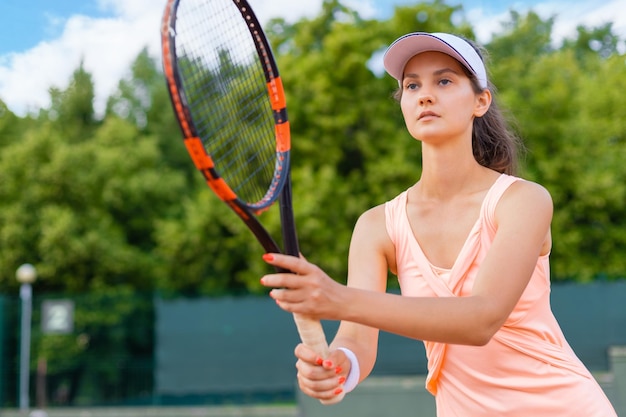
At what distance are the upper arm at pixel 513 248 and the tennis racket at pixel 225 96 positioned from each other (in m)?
Result: 0.38

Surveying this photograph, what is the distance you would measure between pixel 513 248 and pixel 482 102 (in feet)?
1.74

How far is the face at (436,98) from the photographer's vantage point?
6.86 feet

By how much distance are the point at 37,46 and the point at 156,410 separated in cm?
1140

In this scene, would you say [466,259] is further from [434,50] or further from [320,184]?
[320,184]

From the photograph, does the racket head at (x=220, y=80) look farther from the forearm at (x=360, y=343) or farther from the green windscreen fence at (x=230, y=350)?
the green windscreen fence at (x=230, y=350)

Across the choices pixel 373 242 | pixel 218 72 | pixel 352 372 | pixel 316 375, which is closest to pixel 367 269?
pixel 373 242

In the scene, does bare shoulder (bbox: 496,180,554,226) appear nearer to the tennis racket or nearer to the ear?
the ear

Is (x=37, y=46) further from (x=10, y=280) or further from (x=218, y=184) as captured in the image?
(x=10, y=280)

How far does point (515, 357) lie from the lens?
2043 mm

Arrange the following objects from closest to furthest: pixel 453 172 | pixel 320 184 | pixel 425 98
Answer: pixel 425 98 → pixel 453 172 → pixel 320 184

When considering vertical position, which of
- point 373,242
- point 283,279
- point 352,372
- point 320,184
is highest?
point 320,184

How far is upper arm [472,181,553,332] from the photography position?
5.81 ft

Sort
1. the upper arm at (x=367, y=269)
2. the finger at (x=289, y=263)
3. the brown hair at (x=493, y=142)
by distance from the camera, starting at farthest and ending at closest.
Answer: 1. the brown hair at (x=493, y=142)
2. the upper arm at (x=367, y=269)
3. the finger at (x=289, y=263)

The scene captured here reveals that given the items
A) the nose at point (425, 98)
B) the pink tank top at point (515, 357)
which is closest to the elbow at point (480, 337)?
the pink tank top at point (515, 357)
